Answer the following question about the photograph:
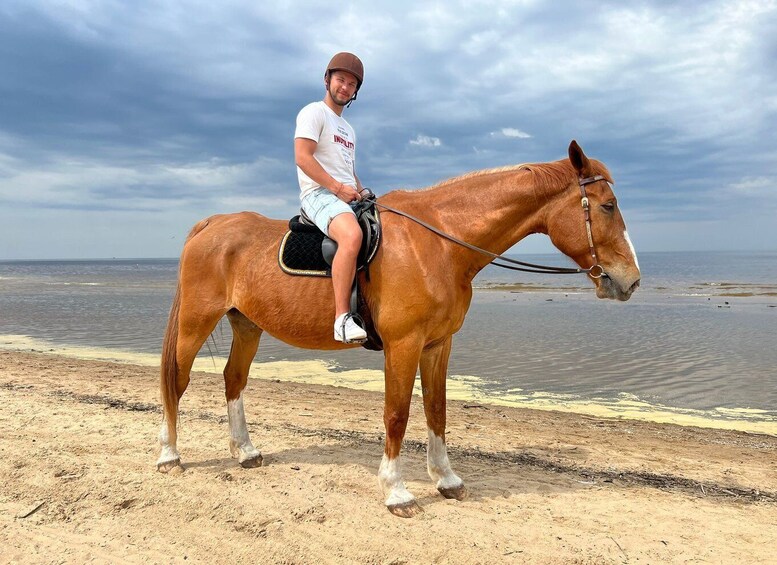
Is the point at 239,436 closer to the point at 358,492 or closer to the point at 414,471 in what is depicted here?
the point at 358,492

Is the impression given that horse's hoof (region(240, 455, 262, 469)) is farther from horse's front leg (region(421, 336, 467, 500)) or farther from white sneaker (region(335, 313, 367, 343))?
white sneaker (region(335, 313, 367, 343))

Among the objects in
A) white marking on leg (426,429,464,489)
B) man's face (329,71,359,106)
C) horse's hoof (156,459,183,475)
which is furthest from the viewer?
horse's hoof (156,459,183,475)

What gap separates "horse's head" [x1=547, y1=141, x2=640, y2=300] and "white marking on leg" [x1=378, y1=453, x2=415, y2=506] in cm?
194

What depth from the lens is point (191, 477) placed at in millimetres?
4383

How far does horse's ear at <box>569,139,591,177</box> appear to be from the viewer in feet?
11.8

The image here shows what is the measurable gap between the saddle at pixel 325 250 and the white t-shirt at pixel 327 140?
0.91 feet

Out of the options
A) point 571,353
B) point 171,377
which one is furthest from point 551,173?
point 571,353

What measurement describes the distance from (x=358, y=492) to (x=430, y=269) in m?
1.84

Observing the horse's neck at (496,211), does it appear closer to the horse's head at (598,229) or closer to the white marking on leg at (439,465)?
the horse's head at (598,229)

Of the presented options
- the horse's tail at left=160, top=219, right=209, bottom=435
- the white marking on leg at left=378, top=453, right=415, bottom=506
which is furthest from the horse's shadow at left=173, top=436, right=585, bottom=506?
the horse's tail at left=160, top=219, right=209, bottom=435

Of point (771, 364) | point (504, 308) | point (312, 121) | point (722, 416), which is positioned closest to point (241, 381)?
point (312, 121)

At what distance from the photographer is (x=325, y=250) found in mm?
3900

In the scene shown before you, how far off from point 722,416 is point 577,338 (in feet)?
22.9

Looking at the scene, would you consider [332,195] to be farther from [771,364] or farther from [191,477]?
[771,364]
